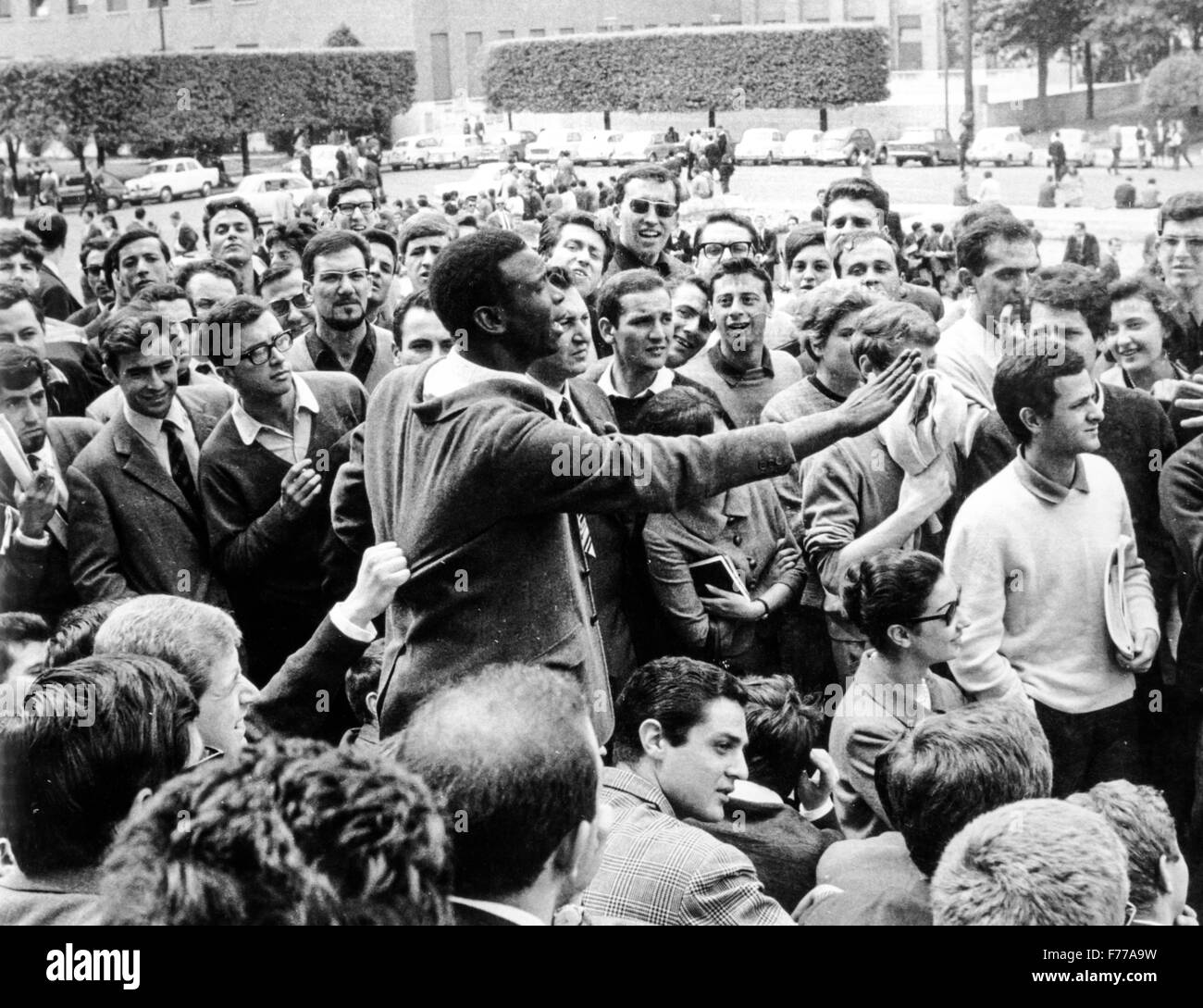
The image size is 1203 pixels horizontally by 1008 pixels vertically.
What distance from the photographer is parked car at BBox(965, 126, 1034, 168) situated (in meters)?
4.85

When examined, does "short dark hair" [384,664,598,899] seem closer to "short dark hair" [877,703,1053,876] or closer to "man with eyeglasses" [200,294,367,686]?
"short dark hair" [877,703,1053,876]

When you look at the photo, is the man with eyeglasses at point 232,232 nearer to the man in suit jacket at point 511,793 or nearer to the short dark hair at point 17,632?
the short dark hair at point 17,632

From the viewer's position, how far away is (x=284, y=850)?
5.86ft

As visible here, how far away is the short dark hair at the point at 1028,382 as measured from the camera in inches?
137

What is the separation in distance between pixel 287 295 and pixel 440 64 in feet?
2.82

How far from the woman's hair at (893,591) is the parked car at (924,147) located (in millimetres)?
2043

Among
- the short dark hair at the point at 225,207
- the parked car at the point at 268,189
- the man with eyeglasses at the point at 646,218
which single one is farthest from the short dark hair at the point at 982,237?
the short dark hair at the point at 225,207

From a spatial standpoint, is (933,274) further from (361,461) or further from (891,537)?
(361,461)

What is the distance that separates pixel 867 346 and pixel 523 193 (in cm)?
189

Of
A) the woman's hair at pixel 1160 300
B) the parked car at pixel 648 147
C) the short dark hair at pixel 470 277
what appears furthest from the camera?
the parked car at pixel 648 147

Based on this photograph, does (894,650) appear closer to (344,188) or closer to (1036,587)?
(1036,587)

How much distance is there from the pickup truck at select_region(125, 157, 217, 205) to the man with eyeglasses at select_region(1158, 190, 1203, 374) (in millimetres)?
3013

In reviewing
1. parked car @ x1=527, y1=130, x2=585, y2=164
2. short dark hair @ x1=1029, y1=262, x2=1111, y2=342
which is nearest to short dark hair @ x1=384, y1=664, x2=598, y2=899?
short dark hair @ x1=1029, y1=262, x2=1111, y2=342

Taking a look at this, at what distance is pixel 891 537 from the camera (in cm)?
362
